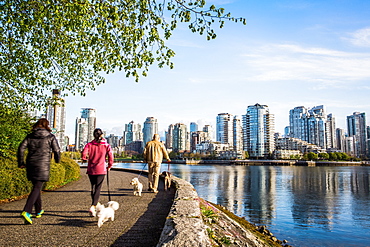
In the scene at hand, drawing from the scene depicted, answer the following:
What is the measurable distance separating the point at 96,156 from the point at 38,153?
4.62 ft

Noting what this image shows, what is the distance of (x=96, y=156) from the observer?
7824 mm

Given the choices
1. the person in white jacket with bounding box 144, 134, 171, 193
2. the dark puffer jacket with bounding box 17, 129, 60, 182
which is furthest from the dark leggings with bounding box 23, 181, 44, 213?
the person in white jacket with bounding box 144, 134, 171, 193

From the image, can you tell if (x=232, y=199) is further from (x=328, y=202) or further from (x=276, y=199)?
(x=328, y=202)

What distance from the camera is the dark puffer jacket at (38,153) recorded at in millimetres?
6875

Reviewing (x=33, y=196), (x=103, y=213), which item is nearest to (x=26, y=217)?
(x=33, y=196)

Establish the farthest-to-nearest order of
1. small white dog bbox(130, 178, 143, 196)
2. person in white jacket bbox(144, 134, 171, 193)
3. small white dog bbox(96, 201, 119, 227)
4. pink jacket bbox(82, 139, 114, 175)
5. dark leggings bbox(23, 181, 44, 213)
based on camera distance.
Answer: person in white jacket bbox(144, 134, 171, 193), small white dog bbox(130, 178, 143, 196), pink jacket bbox(82, 139, 114, 175), dark leggings bbox(23, 181, 44, 213), small white dog bbox(96, 201, 119, 227)

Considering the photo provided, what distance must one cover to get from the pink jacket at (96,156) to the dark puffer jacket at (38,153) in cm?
91

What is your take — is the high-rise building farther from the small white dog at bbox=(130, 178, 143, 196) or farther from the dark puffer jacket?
the dark puffer jacket

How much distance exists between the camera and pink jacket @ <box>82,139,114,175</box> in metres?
7.74

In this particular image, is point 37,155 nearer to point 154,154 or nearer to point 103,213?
point 103,213

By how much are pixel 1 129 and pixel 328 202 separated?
2544 cm

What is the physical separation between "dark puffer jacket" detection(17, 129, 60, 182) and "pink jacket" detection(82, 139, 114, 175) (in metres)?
Answer: 0.91

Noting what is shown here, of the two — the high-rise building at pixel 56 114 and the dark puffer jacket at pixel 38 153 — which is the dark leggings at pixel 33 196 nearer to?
the dark puffer jacket at pixel 38 153

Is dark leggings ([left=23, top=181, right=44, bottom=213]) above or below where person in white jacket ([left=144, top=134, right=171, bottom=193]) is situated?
below
